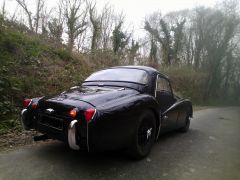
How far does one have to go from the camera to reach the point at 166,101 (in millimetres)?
5699

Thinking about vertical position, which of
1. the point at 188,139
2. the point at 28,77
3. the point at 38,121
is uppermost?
the point at 28,77

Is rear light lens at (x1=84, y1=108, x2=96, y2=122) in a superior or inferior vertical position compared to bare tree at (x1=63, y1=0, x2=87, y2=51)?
inferior

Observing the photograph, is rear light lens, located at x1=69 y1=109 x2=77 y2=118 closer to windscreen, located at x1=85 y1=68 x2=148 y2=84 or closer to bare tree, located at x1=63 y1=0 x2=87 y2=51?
windscreen, located at x1=85 y1=68 x2=148 y2=84

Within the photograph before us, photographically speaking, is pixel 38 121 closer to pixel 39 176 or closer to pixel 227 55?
pixel 39 176

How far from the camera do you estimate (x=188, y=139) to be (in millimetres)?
6621

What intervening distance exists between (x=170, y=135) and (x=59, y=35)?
10924mm

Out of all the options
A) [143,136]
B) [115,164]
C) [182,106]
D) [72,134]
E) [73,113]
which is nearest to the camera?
[72,134]

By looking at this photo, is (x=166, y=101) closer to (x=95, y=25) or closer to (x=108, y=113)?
(x=108, y=113)

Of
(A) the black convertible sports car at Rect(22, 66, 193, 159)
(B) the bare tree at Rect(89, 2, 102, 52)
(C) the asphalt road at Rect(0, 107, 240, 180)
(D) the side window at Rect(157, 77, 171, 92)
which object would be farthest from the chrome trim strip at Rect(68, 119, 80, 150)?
(B) the bare tree at Rect(89, 2, 102, 52)

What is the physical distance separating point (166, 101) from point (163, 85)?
1.16 feet

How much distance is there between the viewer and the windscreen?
5.07 metres

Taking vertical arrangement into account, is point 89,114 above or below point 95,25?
below

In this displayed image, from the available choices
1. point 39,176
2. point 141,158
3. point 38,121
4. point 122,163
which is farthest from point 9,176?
point 141,158

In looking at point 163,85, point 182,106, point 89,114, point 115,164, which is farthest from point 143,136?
point 182,106
